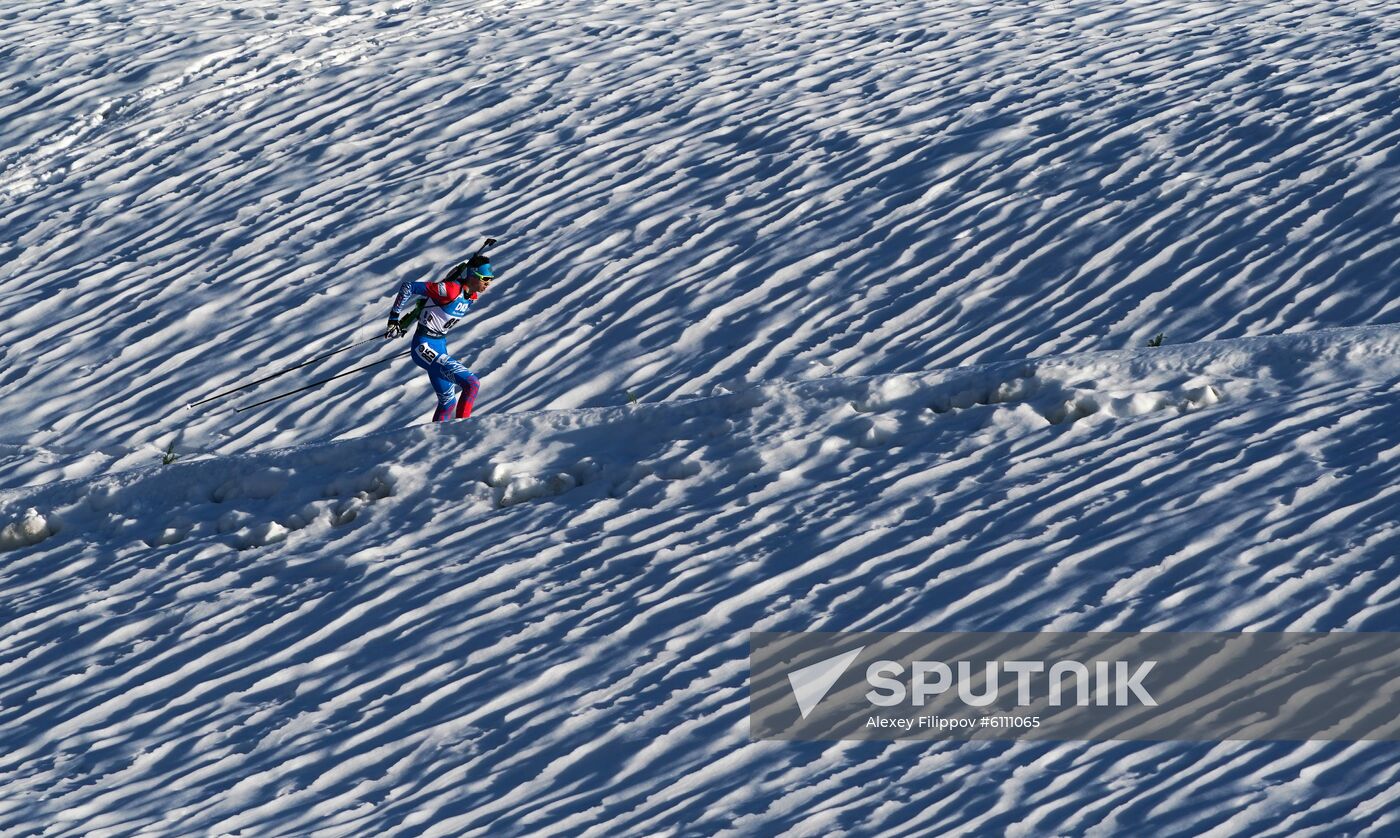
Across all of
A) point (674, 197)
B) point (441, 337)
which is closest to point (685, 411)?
point (441, 337)

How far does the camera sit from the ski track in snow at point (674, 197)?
10.1 metres

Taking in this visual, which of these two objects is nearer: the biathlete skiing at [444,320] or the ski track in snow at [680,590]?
the ski track in snow at [680,590]

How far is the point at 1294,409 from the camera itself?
23.7 ft

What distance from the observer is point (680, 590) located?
689cm

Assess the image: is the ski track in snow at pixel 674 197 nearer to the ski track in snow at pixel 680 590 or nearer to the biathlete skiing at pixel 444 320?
the biathlete skiing at pixel 444 320

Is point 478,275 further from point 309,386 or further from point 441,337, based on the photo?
point 309,386

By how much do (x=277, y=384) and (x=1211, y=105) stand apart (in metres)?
7.29

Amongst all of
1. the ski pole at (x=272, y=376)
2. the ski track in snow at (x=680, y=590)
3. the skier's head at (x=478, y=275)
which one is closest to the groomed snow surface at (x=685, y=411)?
the ski track in snow at (x=680, y=590)

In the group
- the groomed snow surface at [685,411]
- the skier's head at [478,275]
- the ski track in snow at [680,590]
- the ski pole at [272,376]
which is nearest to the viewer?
the ski track in snow at [680,590]

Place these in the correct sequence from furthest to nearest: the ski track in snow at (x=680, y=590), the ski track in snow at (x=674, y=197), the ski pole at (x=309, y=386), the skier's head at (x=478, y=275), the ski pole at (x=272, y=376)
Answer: the ski pole at (x=272, y=376) → the ski pole at (x=309, y=386) → the ski track in snow at (x=674, y=197) → the skier's head at (x=478, y=275) → the ski track in snow at (x=680, y=590)

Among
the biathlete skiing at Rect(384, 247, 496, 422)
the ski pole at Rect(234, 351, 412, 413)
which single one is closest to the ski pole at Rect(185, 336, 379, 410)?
the ski pole at Rect(234, 351, 412, 413)

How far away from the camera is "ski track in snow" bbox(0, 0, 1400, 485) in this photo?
1005cm

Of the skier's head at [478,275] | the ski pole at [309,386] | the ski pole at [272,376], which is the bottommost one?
the ski pole at [309,386]

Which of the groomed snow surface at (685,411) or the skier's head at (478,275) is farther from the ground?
the skier's head at (478,275)
